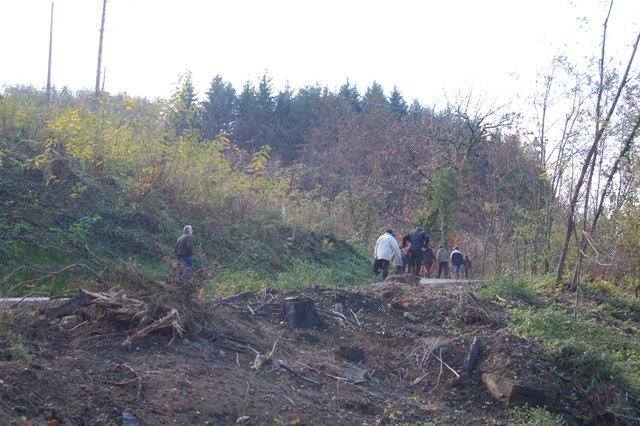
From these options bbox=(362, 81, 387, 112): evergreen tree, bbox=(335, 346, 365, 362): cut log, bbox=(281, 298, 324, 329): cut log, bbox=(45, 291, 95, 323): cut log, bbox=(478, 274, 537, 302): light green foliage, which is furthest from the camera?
bbox=(362, 81, 387, 112): evergreen tree

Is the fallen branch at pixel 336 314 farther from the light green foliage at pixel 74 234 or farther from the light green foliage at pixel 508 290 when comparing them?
the light green foliage at pixel 74 234

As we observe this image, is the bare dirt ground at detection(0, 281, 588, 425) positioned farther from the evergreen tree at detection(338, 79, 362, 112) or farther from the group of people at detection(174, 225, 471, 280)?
the evergreen tree at detection(338, 79, 362, 112)

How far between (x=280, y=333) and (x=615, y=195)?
13673 mm

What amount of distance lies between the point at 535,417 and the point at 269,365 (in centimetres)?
355

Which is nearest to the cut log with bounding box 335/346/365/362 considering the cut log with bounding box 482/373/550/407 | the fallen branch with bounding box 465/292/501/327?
the cut log with bounding box 482/373/550/407

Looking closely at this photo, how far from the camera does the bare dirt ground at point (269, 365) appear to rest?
6340 mm

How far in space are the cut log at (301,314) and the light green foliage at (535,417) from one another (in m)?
3.33

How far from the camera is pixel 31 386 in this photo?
5.95 metres

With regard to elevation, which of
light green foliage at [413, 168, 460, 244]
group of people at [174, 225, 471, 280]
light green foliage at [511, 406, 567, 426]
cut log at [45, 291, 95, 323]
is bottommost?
light green foliage at [511, 406, 567, 426]

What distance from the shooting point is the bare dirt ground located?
6.34 meters

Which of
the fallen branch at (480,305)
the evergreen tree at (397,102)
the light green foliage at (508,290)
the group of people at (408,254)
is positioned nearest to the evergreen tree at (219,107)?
the evergreen tree at (397,102)

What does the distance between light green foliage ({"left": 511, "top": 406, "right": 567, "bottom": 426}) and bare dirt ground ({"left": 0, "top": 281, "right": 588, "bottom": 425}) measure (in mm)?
224

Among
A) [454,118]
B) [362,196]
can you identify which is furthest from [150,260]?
[454,118]

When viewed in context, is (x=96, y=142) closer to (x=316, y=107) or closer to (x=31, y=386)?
(x=31, y=386)
